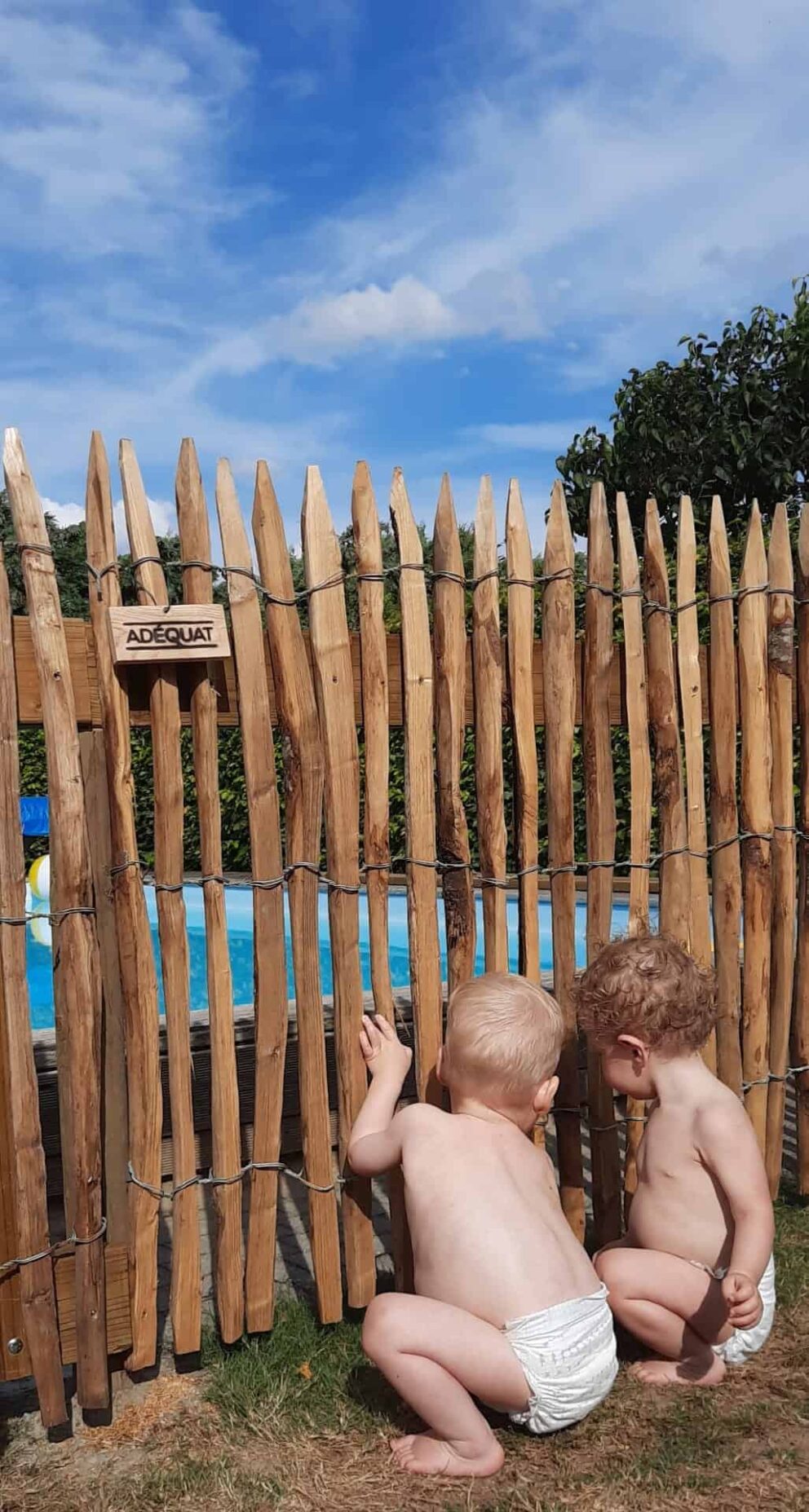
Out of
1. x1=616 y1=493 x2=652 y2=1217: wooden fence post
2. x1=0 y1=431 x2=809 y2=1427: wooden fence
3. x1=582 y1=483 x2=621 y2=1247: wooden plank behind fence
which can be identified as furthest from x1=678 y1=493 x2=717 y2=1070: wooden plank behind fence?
x1=582 y1=483 x2=621 y2=1247: wooden plank behind fence

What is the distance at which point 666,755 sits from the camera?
11.3 ft

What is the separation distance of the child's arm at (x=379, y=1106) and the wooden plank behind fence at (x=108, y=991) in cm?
58

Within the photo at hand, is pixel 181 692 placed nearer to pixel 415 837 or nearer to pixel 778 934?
pixel 415 837

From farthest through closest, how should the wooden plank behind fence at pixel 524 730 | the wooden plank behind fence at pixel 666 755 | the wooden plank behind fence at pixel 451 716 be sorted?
the wooden plank behind fence at pixel 666 755 < the wooden plank behind fence at pixel 524 730 < the wooden plank behind fence at pixel 451 716

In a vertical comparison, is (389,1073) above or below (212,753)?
below

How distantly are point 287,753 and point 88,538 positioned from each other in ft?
2.39

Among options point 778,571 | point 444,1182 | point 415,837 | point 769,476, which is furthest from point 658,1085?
point 769,476

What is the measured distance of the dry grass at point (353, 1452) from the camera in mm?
2373

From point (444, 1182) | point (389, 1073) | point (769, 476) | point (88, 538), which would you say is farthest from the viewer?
point (769, 476)

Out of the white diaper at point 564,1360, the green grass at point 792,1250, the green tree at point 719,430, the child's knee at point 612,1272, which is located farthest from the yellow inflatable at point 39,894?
the white diaper at point 564,1360

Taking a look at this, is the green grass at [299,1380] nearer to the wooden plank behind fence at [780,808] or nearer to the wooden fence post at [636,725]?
the wooden fence post at [636,725]

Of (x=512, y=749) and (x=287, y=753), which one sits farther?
(x=512, y=749)

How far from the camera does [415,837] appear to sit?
3066 mm

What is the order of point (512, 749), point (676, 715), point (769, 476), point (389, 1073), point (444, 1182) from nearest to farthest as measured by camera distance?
point (444, 1182) → point (389, 1073) → point (512, 749) → point (676, 715) → point (769, 476)
